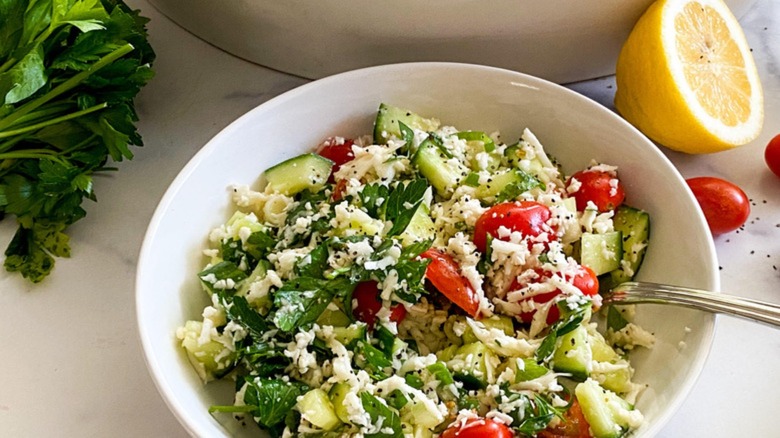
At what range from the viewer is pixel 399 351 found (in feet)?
3.93

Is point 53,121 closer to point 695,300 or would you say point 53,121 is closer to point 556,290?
point 556,290

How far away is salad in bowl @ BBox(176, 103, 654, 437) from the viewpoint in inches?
44.3

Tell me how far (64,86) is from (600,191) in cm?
99

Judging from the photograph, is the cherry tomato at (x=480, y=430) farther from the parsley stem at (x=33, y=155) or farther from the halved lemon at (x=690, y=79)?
the parsley stem at (x=33, y=155)

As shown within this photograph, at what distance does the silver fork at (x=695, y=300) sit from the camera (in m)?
1.13

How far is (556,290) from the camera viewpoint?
4.02 ft

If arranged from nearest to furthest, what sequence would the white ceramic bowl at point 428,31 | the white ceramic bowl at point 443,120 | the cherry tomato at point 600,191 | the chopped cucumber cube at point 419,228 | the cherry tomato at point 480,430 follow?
the cherry tomato at point 480,430, the white ceramic bowl at point 443,120, the chopped cucumber cube at point 419,228, the cherry tomato at point 600,191, the white ceramic bowl at point 428,31

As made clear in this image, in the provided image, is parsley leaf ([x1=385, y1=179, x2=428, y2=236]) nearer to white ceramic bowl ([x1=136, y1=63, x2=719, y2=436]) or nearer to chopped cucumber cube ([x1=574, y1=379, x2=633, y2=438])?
white ceramic bowl ([x1=136, y1=63, x2=719, y2=436])

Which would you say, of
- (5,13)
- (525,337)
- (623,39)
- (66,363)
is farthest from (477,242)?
(5,13)

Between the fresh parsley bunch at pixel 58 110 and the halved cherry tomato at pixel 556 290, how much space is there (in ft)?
2.61

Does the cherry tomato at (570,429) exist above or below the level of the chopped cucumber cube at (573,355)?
below

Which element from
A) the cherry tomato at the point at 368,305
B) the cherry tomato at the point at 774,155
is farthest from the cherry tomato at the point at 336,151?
the cherry tomato at the point at 774,155

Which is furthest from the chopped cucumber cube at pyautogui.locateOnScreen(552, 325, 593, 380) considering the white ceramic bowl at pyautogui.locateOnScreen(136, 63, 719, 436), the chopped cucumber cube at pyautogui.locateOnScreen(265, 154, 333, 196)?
the chopped cucumber cube at pyautogui.locateOnScreen(265, 154, 333, 196)

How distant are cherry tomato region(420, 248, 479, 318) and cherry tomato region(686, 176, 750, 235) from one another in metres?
0.56
